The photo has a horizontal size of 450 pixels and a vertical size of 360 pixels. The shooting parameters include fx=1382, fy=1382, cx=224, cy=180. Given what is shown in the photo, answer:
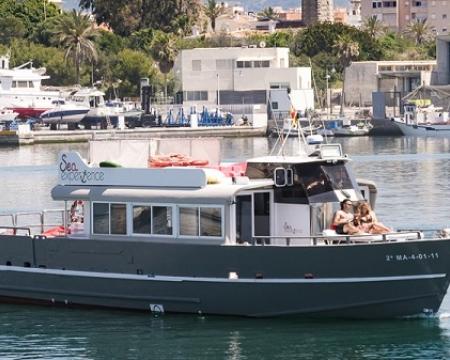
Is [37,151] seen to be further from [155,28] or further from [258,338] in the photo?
[258,338]

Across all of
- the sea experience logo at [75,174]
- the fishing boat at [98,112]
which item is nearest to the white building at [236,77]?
the fishing boat at [98,112]

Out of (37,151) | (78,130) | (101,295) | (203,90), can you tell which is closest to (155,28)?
(203,90)

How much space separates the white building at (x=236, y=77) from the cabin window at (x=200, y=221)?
8424 cm

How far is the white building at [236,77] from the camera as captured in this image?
353 feet

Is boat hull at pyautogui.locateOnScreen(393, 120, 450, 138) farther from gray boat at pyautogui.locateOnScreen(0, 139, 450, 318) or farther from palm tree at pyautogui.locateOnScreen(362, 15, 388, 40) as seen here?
gray boat at pyautogui.locateOnScreen(0, 139, 450, 318)

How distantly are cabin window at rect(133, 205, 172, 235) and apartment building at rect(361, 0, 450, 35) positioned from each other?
522 feet

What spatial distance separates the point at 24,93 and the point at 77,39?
10.8m

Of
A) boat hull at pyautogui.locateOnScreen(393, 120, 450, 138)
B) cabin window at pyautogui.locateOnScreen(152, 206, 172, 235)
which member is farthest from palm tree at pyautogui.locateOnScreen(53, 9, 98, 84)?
cabin window at pyautogui.locateOnScreen(152, 206, 172, 235)

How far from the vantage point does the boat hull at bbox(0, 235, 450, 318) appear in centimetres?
2180

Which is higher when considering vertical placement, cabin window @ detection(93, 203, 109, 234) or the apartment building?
the apartment building

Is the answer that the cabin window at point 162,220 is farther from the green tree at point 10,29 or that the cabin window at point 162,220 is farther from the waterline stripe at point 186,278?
the green tree at point 10,29

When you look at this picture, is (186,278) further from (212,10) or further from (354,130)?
(212,10)

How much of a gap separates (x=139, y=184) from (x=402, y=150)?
199 feet

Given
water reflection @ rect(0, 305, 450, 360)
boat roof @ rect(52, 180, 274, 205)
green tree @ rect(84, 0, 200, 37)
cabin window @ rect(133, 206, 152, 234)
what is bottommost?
water reflection @ rect(0, 305, 450, 360)
